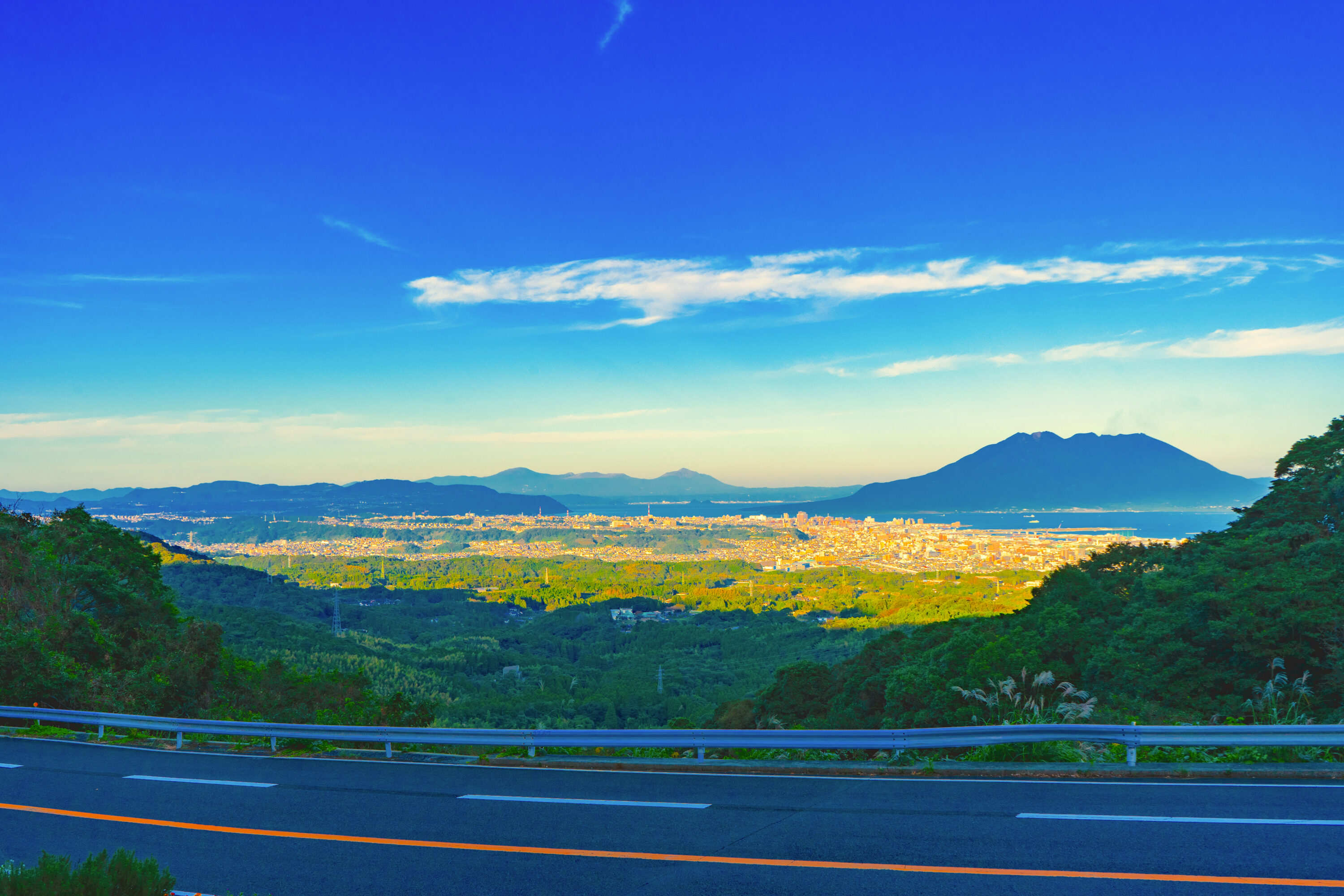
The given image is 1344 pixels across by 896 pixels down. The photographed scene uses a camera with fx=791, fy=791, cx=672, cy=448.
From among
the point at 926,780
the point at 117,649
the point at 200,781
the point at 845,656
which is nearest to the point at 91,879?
the point at 200,781

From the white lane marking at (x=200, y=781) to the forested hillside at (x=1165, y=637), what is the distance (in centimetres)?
1176

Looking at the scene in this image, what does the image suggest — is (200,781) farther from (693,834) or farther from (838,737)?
(838,737)

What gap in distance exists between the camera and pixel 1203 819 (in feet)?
22.7

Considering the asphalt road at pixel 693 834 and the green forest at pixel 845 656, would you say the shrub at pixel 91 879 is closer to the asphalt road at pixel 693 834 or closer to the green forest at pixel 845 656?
the asphalt road at pixel 693 834

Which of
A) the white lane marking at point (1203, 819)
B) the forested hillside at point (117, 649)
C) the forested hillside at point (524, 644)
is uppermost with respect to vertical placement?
the white lane marking at point (1203, 819)

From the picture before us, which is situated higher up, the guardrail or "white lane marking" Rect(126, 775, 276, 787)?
the guardrail

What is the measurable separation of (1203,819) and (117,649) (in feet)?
88.5

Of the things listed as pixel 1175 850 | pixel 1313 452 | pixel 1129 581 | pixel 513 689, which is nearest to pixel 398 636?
pixel 513 689

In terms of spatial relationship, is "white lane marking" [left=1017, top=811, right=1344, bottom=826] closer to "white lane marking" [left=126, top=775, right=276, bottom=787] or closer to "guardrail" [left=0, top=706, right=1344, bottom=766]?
"guardrail" [left=0, top=706, right=1344, bottom=766]

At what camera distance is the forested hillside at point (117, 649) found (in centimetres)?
1822

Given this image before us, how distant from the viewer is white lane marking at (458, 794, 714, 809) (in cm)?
831

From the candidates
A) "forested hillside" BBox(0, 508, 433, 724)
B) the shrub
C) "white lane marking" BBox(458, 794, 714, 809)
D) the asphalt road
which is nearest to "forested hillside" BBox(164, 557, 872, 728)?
"forested hillside" BBox(0, 508, 433, 724)

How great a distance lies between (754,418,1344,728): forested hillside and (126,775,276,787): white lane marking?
1176cm

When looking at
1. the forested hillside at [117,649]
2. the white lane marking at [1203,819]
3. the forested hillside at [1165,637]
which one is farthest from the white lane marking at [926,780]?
Answer: the forested hillside at [117,649]
